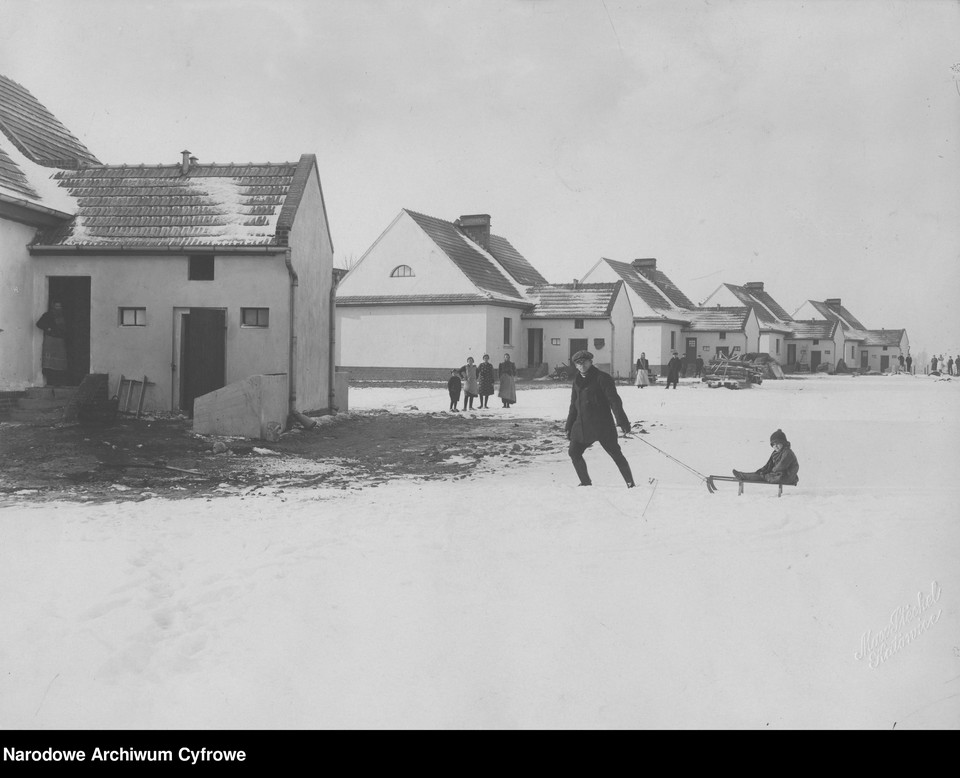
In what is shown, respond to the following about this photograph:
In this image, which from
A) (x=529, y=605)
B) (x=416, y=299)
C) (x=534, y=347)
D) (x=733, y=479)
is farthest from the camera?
(x=534, y=347)

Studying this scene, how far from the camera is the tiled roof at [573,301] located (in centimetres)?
2727

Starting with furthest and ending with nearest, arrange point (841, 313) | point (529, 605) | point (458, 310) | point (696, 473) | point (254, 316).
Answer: point (458, 310) → point (841, 313) → point (254, 316) → point (696, 473) → point (529, 605)

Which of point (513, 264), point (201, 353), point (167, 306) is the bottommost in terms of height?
point (201, 353)

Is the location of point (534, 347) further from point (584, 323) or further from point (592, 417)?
point (592, 417)

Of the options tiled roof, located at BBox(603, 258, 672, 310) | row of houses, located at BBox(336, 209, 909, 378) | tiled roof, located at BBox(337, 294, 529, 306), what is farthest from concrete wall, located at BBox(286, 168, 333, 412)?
tiled roof, located at BBox(603, 258, 672, 310)

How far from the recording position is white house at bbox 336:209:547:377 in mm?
27531

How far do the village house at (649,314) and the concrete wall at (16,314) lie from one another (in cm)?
2548

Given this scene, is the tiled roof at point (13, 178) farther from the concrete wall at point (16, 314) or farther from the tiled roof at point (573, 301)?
the tiled roof at point (573, 301)

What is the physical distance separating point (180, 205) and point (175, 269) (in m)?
1.15

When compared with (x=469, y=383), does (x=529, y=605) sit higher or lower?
lower

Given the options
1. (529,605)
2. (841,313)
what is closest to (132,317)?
(529,605)

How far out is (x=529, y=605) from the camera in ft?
15.1

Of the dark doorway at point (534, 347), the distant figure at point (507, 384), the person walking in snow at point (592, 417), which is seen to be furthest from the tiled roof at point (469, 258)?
the person walking in snow at point (592, 417)
